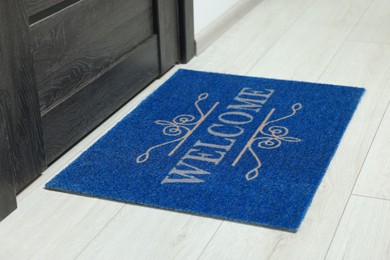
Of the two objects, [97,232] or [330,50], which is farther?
[330,50]

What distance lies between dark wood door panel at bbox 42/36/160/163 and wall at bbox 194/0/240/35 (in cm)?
30

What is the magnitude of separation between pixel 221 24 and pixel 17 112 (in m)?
1.28

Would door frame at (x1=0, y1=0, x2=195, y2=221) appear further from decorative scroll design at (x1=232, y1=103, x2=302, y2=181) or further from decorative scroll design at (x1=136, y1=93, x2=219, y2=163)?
decorative scroll design at (x1=232, y1=103, x2=302, y2=181)

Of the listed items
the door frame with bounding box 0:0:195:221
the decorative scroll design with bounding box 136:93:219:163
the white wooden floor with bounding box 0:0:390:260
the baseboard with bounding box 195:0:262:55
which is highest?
the door frame with bounding box 0:0:195:221

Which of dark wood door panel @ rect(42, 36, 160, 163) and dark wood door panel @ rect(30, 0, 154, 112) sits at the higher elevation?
dark wood door panel @ rect(30, 0, 154, 112)

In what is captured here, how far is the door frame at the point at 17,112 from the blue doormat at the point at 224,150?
84mm

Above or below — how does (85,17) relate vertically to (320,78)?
above

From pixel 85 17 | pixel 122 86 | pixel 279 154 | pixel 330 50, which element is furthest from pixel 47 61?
pixel 330 50

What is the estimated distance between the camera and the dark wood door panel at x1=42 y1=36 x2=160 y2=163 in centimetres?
188

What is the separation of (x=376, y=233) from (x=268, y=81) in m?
0.88

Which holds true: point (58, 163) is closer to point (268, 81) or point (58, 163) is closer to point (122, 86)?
point (122, 86)

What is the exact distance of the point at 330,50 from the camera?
2.60m

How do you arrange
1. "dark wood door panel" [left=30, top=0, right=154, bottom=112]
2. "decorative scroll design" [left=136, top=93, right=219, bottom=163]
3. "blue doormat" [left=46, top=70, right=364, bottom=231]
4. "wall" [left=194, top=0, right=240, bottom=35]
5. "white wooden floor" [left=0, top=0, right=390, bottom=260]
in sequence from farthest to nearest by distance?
"wall" [left=194, top=0, right=240, bottom=35] → "decorative scroll design" [left=136, top=93, right=219, bottom=163] → "dark wood door panel" [left=30, top=0, right=154, bottom=112] → "blue doormat" [left=46, top=70, right=364, bottom=231] → "white wooden floor" [left=0, top=0, right=390, bottom=260]

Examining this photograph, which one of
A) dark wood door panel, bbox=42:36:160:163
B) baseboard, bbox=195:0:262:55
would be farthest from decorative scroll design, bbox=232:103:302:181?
baseboard, bbox=195:0:262:55
